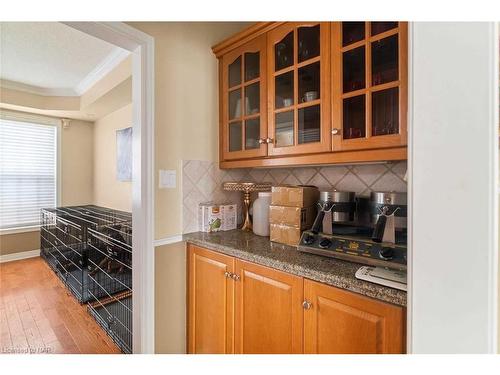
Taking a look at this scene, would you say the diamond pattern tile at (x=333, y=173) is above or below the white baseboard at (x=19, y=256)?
above

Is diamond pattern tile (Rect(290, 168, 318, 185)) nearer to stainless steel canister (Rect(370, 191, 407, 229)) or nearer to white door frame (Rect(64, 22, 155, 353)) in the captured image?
stainless steel canister (Rect(370, 191, 407, 229))

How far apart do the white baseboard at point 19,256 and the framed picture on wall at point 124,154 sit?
1897 millimetres

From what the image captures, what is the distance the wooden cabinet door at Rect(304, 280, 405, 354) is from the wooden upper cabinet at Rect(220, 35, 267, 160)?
827 mm

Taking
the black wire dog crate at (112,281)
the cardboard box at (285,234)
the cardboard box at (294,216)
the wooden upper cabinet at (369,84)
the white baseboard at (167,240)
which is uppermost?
the wooden upper cabinet at (369,84)

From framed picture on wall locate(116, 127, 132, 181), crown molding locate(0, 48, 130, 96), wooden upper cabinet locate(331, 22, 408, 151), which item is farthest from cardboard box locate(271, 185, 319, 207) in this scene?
framed picture on wall locate(116, 127, 132, 181)

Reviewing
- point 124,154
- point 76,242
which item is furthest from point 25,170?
point 76,242

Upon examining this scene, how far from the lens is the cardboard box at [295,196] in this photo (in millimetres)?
1277

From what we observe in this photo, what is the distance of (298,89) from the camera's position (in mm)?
1279

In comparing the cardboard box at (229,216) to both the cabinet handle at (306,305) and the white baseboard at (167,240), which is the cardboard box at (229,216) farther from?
the cabinet handle at (306,305)

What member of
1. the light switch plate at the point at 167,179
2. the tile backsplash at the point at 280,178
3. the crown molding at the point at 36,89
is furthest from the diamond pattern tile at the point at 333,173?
the crown molding at the point at 36,89
